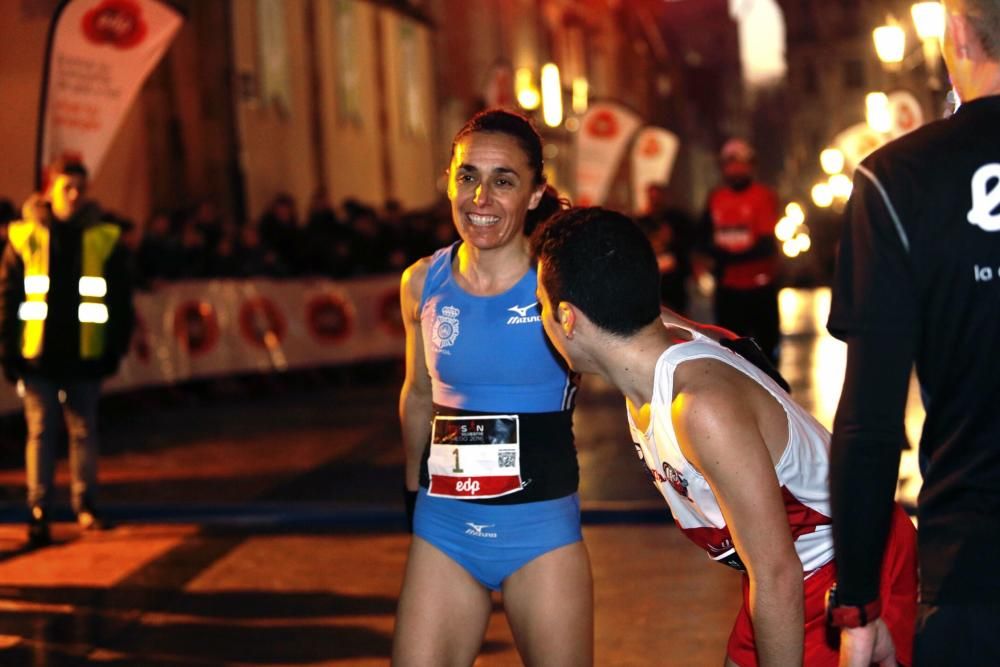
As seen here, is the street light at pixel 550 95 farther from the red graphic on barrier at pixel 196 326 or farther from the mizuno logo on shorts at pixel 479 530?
the mizuno logo on shorts at pixel 479 530

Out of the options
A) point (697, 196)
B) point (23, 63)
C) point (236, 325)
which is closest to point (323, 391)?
point (236, 325)

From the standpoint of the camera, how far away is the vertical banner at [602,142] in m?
25.5

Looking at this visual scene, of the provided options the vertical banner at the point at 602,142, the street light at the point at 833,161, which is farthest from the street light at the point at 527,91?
the street light at the point at 833,161

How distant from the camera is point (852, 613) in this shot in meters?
2.74

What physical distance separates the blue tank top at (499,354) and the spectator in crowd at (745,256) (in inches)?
295

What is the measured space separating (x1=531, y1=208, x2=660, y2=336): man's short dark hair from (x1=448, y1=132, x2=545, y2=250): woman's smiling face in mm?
1075

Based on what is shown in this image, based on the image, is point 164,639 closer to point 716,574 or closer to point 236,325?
point 716,574

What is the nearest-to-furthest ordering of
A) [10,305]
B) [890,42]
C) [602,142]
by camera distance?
[10,305]
[890,42]
[602,142]

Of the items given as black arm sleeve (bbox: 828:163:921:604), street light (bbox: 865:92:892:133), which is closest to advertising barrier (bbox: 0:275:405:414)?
black arm sleeve (bbox: 828:163:921:604)

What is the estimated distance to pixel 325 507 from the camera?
32.0 ft

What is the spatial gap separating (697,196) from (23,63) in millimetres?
82723

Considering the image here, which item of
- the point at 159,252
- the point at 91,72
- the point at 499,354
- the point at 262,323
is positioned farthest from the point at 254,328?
the point at 499,354

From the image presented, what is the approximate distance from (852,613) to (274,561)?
6.08 metres

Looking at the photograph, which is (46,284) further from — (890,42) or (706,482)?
(890,42)
